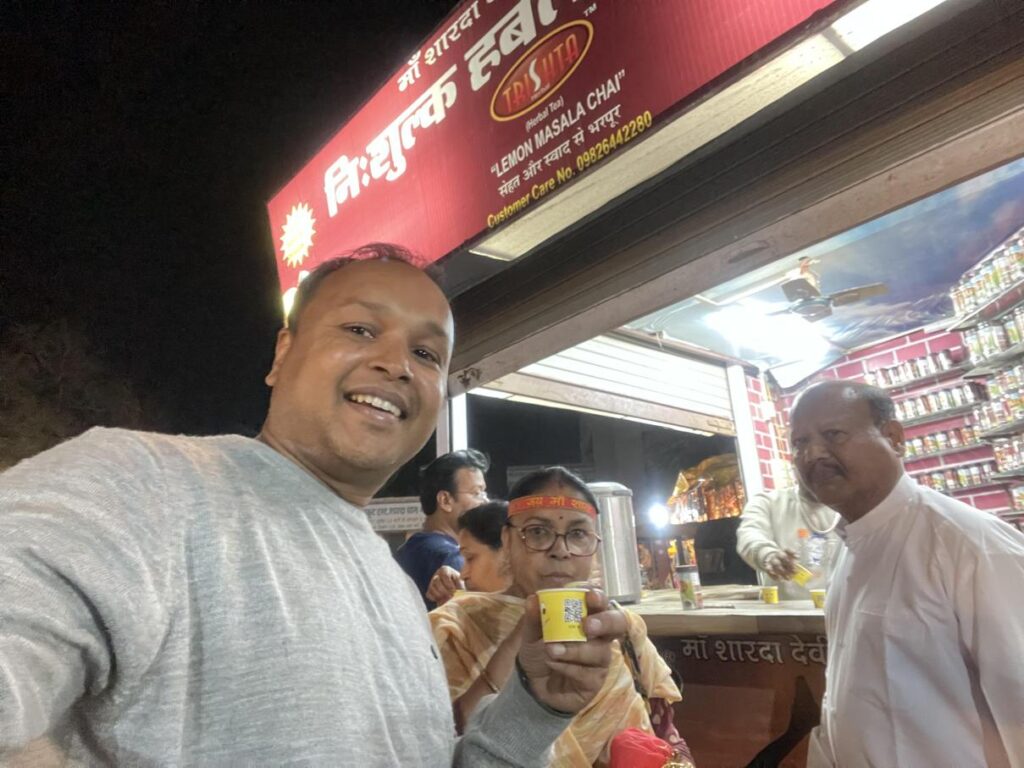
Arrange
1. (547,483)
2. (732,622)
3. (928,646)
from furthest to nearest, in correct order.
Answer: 1. (732,622)
2. (547,483)
3. (928,646)

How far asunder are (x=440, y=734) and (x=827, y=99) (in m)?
2.85

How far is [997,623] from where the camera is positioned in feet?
6.57

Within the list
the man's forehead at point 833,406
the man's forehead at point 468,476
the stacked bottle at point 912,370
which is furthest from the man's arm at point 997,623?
the stacked bottle at point 912,370

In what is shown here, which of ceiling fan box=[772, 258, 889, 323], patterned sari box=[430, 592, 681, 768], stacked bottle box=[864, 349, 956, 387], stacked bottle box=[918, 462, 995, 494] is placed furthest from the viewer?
stacked bottle box=[864, 349, 956, 387]

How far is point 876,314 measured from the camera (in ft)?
21.6

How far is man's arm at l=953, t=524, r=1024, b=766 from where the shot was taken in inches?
76.1

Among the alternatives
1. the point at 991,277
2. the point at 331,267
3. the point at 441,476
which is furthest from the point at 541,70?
the point at 991,277

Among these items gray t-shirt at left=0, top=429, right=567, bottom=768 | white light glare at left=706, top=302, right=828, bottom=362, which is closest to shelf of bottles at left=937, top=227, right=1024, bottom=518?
white light glare at left=706, top=302, right=828, bottom=362

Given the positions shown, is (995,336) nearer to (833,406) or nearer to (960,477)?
(960,477)

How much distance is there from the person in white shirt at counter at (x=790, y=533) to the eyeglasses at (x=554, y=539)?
11.1 ft

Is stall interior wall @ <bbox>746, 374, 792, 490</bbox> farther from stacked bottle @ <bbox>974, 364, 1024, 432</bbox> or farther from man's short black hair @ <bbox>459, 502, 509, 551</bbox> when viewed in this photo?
man's short black hair @ <bbox>459, 502, 509, 551</bbox>

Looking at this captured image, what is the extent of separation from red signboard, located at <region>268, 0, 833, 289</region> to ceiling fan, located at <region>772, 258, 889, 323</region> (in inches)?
119

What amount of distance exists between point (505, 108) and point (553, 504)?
2.22 meters

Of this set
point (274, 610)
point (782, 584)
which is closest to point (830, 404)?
point (274, 610)
